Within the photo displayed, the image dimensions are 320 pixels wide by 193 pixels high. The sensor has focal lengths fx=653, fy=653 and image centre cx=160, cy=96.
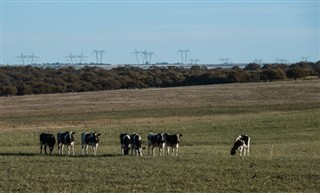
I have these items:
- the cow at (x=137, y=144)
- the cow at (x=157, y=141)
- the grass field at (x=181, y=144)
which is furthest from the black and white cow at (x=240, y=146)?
the cow at (x=137, y=144)

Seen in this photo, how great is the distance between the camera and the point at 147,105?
293 feet

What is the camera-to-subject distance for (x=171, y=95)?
10488 cm

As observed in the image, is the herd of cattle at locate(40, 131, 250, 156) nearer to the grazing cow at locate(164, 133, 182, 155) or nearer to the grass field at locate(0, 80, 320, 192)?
the grazing cow at locate(164, 133, 182, 155)

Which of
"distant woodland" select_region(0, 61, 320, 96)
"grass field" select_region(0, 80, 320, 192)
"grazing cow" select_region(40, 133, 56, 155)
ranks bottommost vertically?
"grass field" select_region(0, 80, 320, 192)

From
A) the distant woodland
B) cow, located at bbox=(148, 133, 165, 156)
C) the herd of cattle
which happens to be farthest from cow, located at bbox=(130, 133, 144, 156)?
the distant woodland

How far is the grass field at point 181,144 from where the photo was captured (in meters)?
26.8

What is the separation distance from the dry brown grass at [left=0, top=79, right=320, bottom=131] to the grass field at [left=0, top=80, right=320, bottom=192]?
0.14 m

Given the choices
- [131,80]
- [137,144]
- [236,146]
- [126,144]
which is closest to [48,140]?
[126,144]

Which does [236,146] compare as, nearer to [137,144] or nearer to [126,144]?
[137,144]

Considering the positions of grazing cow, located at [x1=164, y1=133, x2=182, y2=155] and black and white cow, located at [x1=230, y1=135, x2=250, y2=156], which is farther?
black and white cow, located at [x1=230, y1=135, x2=250, y2=156]

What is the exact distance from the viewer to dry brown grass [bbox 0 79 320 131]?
7081 cm

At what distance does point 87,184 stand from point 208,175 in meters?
5.48

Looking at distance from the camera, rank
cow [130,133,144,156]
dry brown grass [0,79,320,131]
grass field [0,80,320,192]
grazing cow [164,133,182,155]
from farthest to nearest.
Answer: dry brown grass [0,79,320,131], grazing cow [164,133,182,155], cow [130,133,144,156], grass field [0,80,320,192]

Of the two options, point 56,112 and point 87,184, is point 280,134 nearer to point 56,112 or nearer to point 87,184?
point 87,184
